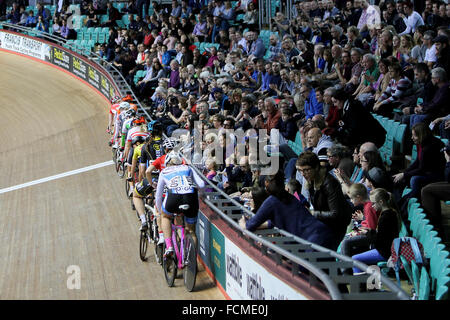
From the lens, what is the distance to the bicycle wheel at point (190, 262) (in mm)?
7105

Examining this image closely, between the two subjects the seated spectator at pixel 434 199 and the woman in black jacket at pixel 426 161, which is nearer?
the seated spectator at pixel 434 199

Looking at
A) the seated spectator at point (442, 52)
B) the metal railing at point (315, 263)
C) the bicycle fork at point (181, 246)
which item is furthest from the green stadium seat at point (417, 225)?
the seated spectator at point (442, 52)

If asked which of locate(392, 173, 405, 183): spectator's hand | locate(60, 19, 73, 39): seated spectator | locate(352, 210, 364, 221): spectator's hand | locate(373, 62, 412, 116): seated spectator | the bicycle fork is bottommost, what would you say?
the bicycle fork

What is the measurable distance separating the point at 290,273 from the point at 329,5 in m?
10.2

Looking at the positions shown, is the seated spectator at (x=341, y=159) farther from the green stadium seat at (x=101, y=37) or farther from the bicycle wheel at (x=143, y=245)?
the green stadium seat at (x=101, y=37)

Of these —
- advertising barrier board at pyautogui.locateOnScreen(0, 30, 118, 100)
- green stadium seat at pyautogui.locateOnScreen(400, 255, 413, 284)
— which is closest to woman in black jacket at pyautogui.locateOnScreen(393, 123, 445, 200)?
green stadium seat at pyautogui.locateOnScreen(400, 255, 413, 284)

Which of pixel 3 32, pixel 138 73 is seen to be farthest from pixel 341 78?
pixel 3 32

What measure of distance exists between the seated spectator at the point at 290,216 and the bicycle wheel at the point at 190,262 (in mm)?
1901

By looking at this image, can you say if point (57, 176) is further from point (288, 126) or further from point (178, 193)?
point (178, 193)

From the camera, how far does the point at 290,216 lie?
5293 millimetres

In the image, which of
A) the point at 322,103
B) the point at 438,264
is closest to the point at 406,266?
the point at 438,264

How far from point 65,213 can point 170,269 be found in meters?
4.14

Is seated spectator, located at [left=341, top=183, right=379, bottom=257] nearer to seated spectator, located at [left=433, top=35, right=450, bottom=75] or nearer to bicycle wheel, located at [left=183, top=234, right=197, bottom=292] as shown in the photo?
bicycle wheel, located at [left=183, top=234, right=197, bottom=292]

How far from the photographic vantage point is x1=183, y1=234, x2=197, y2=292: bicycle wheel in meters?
7.11
